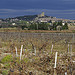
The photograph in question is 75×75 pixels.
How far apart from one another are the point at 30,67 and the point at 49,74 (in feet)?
4.04

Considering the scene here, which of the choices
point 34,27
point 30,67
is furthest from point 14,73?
point 34,27

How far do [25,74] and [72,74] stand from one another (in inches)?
71.0

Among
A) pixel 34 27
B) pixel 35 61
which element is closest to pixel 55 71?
pixel 35 61

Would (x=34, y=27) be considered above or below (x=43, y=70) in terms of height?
below

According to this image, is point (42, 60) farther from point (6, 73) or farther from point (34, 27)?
point (34, 27)

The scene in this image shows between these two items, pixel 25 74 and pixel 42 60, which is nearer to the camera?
pixel 25 74

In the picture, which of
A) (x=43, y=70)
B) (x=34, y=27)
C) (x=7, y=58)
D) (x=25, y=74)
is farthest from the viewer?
(x=34, y=27)

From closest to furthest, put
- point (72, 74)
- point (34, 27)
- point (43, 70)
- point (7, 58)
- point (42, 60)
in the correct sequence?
point (72, 74)
point (43, 70)
point (42, 60)
point (7, 58)
point (34, 27)

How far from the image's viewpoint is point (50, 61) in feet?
38.2

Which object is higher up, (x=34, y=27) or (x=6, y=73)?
(x=6, y=73)

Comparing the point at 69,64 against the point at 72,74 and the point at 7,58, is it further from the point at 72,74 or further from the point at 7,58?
the point at 7,58

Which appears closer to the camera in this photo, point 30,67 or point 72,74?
point 72,74

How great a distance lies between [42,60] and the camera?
1145 centimetres

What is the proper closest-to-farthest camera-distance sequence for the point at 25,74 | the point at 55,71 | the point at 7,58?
the point at 25,74
the point at 55,71
the point at 7,58
